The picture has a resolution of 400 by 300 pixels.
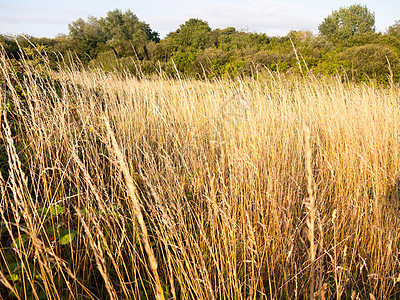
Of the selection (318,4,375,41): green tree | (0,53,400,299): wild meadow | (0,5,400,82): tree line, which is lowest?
(0,53,400,299): wild meadow

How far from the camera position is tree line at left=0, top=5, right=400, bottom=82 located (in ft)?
25.2

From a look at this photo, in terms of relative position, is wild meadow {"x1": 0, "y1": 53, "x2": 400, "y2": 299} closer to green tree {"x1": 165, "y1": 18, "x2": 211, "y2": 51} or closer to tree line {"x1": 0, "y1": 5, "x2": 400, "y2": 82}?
tree line {"x1": 0, "y1": 5, "x2": 400, "y2": 82}

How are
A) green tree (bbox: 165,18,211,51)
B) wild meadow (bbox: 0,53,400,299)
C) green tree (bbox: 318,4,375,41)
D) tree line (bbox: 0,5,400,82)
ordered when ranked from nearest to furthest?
1. wild meadow (bbox: 0,53,400,299)
2. tree line (bbox: 0,5,400,82)
3. green tree (bbox: 165,18,211,51)
4. green tree (bbox: 318,4,375,41)

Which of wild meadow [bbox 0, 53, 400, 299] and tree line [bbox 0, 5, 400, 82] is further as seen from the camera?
tree line [bbox 0, 5, 400, 82]

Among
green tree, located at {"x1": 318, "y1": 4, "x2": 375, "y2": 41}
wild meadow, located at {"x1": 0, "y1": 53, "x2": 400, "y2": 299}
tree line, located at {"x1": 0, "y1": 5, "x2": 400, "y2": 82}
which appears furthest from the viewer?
green tree, located at {"x1": 318, "y1": 4, "x2": 375, "y2": 41}

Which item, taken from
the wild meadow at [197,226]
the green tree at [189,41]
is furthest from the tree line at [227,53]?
the wild meadow at [197,226]

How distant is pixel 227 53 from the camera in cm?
1098

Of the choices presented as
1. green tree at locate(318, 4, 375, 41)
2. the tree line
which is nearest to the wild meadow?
the tree line

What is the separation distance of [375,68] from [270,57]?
11.1 feet

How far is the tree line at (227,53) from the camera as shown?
770 cm

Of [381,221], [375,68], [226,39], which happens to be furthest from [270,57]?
[381,221]

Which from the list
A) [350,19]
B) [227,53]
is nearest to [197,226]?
[227,53]

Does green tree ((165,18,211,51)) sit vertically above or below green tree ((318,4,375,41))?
below

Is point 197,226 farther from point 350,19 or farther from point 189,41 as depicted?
point 350,19
